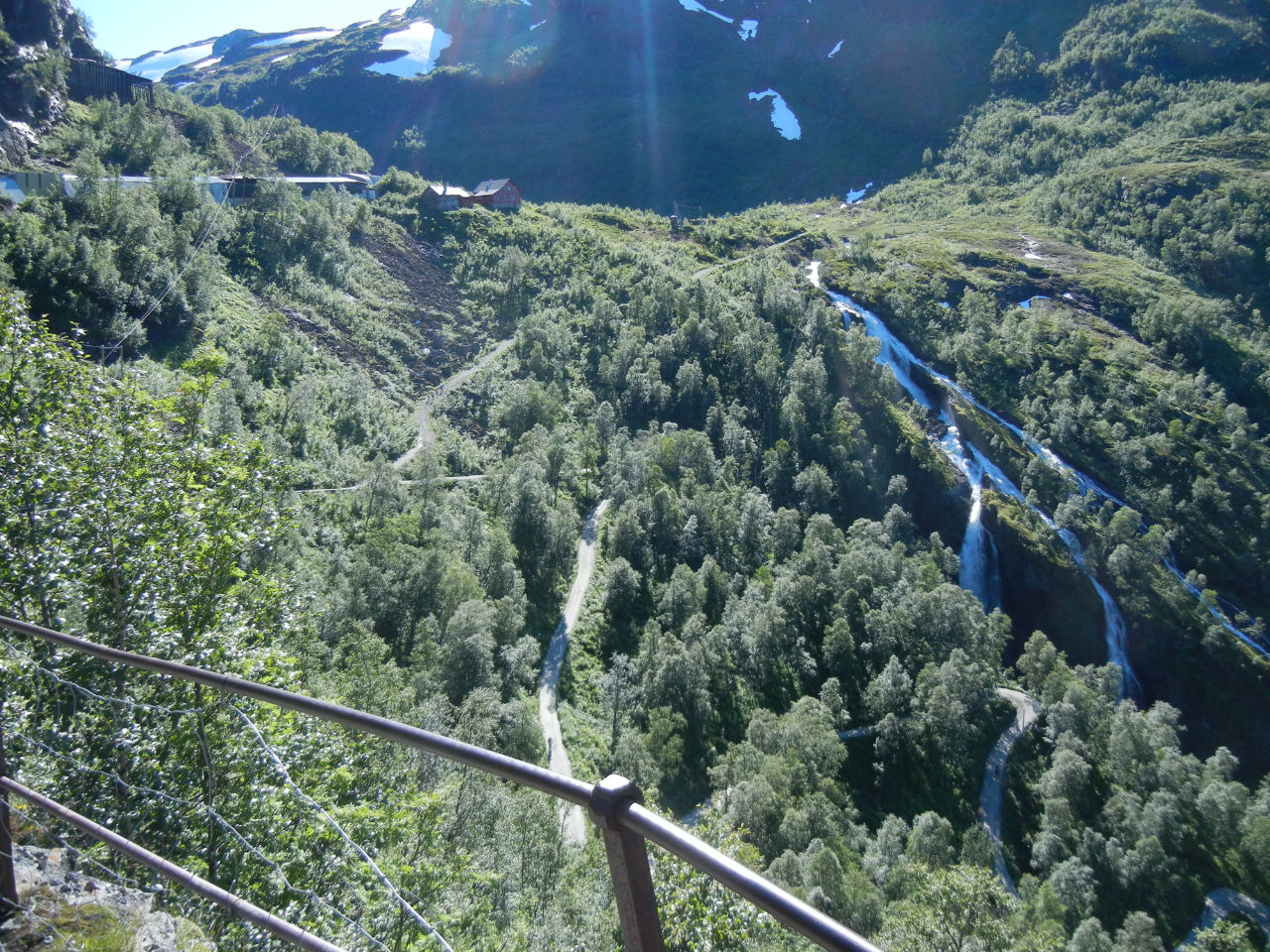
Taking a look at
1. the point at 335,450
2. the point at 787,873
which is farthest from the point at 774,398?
the point at 787,873

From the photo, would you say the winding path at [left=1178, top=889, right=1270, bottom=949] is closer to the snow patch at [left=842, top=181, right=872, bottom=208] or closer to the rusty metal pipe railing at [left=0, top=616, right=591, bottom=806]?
the rusty metal pipe railing at [left=0, top=616, right=591, bottom=806]

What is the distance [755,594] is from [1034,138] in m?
164

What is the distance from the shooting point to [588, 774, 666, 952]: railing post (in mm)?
2291

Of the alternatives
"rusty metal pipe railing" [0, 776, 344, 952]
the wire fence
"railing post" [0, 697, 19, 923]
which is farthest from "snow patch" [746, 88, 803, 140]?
"rusty metal pipe railing" [0, 776, 344, 952]

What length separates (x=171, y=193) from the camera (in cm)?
6475

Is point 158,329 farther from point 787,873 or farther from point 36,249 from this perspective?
point 787,873

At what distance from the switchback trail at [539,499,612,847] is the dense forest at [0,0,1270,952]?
3.16 feet

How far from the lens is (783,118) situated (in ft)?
629

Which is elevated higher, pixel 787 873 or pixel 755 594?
pixel 787 873

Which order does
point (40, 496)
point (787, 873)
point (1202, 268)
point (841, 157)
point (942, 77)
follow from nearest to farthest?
point (40, 496)
point (787, 873)
point (1202, 268)
point (841, 157)
point (942, 77)

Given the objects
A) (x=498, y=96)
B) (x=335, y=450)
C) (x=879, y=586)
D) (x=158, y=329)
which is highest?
(x=498, y=96)

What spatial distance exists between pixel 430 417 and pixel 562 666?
2949 cm

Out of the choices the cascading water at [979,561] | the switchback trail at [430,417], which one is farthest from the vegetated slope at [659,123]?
the cascading water at [979,561]

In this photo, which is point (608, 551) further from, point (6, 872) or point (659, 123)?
point (659, 123)
